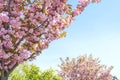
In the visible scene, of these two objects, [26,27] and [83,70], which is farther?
[83,70]

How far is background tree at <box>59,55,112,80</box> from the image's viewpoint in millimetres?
43594

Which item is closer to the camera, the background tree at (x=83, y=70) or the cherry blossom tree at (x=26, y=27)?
the cherry blossom tree at (x=26, y=27)

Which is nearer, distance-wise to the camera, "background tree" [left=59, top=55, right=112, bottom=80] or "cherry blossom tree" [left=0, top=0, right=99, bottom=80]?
"cherry blossom tree" [left=0, top=0, right=99, bottom=80]

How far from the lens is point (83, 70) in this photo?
144 feet

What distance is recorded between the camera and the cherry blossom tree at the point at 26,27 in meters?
15.8

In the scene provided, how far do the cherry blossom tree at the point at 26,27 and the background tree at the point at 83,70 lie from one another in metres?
26.4

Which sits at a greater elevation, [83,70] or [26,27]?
[83,70]

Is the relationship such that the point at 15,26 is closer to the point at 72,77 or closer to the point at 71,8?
the point at 71,8

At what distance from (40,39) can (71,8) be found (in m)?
2.12

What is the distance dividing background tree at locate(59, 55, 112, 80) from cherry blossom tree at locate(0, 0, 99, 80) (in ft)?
86.8

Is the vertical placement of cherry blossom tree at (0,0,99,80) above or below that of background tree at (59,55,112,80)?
below

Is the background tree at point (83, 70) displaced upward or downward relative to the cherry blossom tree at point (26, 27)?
upward

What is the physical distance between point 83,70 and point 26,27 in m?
28.2

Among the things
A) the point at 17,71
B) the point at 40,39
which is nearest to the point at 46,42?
the point at 40,39
